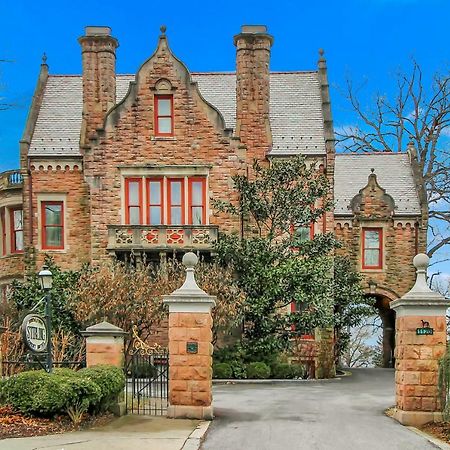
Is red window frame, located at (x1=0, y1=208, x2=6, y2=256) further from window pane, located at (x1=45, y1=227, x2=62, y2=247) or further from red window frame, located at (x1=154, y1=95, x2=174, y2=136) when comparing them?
red window frame, located at (x1=154, y1=95, x2=174, y2=136)

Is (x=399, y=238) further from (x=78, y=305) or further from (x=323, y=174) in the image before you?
(x=78, y=305)

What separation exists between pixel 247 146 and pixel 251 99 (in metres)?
1.95

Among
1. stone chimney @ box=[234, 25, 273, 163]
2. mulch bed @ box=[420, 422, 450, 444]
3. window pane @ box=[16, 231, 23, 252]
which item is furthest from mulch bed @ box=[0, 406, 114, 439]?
window pane @ box=[16, 231, 23, 252]

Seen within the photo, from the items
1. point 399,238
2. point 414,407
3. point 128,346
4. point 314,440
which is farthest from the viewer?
point 399,238

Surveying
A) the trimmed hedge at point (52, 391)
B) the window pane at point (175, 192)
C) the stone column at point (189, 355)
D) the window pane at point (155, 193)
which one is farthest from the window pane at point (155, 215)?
the trimmed hedge at point (52, 391)

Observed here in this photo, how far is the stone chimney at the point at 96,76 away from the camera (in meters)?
32.0

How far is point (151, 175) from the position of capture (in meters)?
30.9

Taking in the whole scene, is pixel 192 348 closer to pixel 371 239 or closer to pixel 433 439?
pixel 433 439

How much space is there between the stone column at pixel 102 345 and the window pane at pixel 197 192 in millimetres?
14412

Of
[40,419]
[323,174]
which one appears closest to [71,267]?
[323,174]

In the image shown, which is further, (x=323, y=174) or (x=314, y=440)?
(x=323, y=174)

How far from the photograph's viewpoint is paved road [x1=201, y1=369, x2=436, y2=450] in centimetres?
1307

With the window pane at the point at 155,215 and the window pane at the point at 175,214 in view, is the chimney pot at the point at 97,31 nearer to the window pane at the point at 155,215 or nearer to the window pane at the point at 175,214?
the window pane at the point at 155,215

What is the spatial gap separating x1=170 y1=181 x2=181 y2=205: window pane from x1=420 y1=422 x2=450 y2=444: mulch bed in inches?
678
